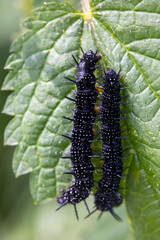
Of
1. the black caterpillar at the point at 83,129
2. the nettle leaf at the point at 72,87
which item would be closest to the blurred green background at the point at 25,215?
the nettle leaf at the point at 72,87

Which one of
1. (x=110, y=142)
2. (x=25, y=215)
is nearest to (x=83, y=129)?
(x=110, y=142)

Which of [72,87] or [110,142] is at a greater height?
[72,87]

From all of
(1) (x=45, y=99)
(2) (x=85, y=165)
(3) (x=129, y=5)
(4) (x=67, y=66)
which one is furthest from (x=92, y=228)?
(3) (x=129, y=5)

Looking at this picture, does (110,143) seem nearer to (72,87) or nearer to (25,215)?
(72,87)

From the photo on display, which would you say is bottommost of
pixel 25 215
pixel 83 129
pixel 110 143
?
pixel 25 215

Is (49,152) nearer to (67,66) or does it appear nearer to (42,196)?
(42,196)

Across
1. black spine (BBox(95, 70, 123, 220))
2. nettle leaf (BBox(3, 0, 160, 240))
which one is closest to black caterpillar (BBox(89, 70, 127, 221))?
black spine (BBox(95, 70, 123, 220))
